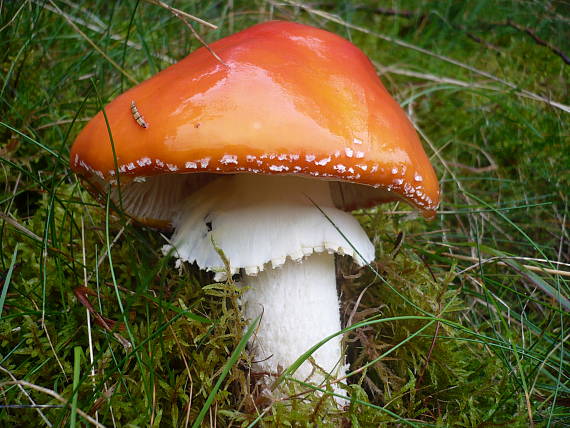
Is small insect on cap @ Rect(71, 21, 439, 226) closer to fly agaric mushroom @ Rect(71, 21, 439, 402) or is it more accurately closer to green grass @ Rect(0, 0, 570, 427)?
fly agaric mushroom @ Rect(71, 21, 439, 402)

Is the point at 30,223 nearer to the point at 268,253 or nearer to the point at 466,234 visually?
the point at 268,253

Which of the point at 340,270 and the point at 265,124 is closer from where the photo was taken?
the point at 265,124

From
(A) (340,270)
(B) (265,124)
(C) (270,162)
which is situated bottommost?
(A) (340,270)

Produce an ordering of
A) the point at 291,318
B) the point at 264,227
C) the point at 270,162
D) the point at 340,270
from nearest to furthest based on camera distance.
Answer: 1. the point at 270,162
2. the point at 264,227
3. the point at 291,318
4. the point at 340,270

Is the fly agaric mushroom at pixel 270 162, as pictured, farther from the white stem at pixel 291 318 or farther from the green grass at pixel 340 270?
the green grass at pixel 340 270

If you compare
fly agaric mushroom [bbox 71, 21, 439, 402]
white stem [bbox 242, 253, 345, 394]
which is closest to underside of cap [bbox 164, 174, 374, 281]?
fly agaric mushroom [bbox 71, 21, 439, 402]

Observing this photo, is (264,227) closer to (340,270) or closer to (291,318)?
(291,318)

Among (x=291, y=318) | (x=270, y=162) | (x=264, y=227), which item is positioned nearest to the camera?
(x=270, y=162)

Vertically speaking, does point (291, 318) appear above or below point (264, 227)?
below

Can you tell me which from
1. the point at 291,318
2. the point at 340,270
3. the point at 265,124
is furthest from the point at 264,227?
the point at 340,270
